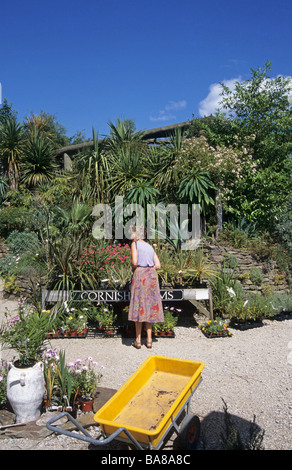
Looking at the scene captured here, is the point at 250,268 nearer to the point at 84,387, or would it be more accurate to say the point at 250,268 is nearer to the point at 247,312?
the point at 247,312

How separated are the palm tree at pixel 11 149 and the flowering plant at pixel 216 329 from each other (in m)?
8.34

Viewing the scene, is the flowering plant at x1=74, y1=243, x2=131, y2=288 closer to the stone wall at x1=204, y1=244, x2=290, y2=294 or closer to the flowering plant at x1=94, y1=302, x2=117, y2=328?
the flowering plant at x1=94, y1=302, x2=117, y2=328

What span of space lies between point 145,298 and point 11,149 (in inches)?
350

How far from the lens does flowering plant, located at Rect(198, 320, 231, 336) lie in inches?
238

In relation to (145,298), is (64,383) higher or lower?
lower

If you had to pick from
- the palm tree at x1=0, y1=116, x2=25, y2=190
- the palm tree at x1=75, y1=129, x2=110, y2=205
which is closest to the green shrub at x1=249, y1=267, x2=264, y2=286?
the palm tree at x1=75, y1=129, x2=110, y2=205

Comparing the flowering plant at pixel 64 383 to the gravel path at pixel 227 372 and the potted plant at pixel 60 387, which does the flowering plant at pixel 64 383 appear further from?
the gravel path at pixel 227 372

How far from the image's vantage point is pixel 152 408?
3.35 meters

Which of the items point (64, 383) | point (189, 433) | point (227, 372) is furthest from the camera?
point (227, 372)

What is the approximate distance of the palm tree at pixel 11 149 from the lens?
12.1 meters

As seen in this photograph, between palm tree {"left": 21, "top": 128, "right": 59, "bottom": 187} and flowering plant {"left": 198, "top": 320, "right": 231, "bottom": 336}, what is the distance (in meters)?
7.68

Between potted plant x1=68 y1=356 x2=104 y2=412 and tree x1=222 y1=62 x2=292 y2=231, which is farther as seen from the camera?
tree x1=222 y1=62 x2=292 y2=231

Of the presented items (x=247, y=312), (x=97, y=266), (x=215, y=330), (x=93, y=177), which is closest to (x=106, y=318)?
(x=97, y=266)

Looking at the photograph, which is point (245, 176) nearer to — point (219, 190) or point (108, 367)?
point (219, 190)
